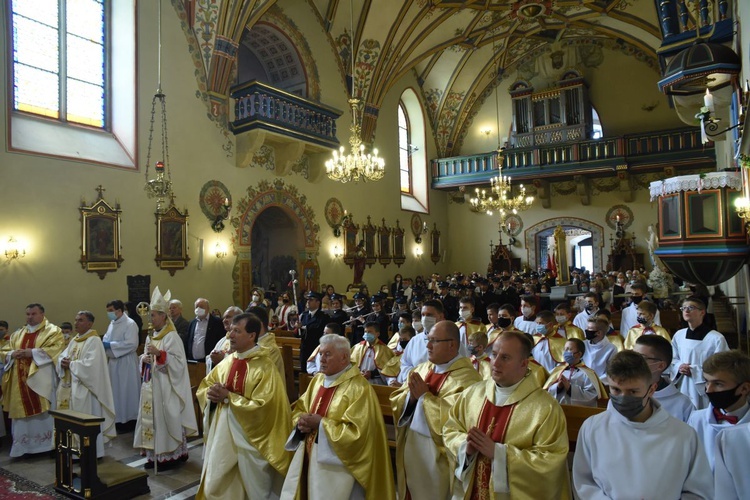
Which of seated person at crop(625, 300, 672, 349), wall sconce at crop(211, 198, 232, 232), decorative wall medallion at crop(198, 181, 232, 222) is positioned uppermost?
decorative wall medallion at crop(198, 181, 232, 222)

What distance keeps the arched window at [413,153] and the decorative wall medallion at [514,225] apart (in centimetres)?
363

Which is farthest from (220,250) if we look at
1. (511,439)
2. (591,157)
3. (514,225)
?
(591,157)

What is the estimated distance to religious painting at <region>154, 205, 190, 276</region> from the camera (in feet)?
38.2

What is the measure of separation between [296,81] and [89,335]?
11450 mm

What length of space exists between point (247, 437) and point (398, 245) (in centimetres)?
1612

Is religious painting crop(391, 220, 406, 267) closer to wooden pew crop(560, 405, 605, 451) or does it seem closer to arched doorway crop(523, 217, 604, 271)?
arched doorway crop(523, 217, 604, 271)

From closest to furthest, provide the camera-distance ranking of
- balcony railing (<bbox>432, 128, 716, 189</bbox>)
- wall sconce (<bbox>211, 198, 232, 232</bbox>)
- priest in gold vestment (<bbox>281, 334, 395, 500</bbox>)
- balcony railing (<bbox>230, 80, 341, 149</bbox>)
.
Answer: priest in gold vestment (<bbox>281, 334, 395, 500</bbox>) < wall sconce (<bbox>211, 198, 232, 232</bbox>) < balcony railing (<bbox>230, 80, 341, 149</bbox>) < balcony railing (<bbox>432, 128, 716, 189</bbox>)

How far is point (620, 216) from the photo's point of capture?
2095 cm

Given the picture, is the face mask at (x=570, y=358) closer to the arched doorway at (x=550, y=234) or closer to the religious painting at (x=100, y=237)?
the religious painting at (x=100, y=237)

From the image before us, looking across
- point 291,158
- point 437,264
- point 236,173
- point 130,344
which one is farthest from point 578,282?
point 130,344

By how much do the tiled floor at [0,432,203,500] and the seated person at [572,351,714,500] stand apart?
4.04m

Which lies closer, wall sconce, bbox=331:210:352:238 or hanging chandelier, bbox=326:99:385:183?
hanging chandelier, bbox=326:99:385:183

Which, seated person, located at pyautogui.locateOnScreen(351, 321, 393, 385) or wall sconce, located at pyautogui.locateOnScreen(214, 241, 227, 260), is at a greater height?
wall sconce, located at pyautogui.locateOnScreen(214, 241, 227, 260)

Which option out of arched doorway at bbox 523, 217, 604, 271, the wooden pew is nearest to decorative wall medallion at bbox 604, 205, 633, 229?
arched doorway at bbox 523, 217, 604, 271
